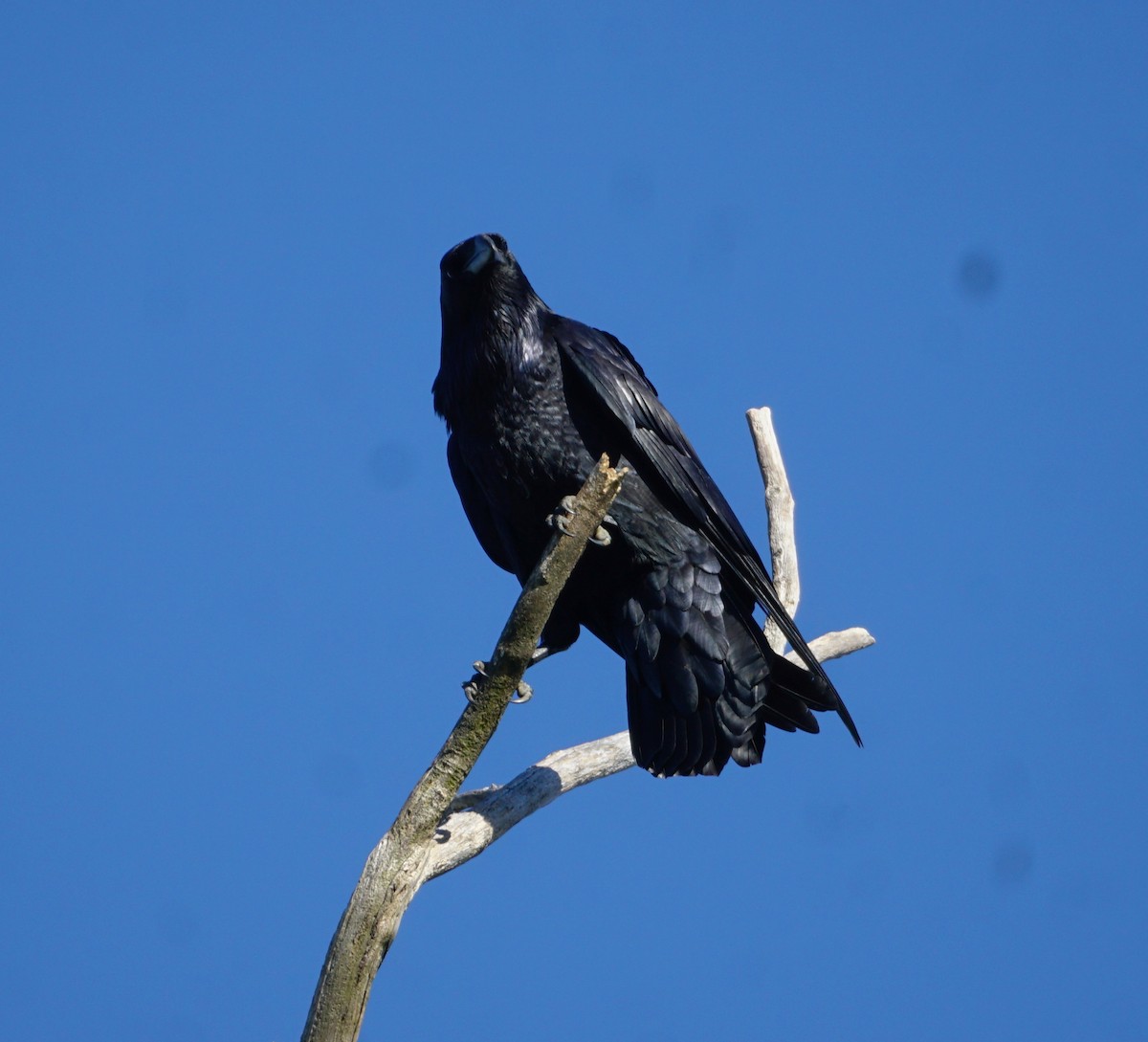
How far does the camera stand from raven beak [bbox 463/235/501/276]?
4996 mm

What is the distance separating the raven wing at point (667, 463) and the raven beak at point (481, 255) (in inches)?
16.6

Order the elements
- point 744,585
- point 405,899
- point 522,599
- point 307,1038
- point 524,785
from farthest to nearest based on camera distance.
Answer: point 744,585 → point 524,785 → point 522,599 → point 405,899 → point 307,1038

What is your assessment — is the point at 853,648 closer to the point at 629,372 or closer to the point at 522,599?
the point at 629,372

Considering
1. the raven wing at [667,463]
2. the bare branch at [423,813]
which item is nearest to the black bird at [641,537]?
the raven wing at [667,463]

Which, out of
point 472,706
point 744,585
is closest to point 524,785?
point 472,706

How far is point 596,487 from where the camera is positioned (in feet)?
12.5

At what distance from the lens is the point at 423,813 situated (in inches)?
144

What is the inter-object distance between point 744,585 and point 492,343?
1352 mm

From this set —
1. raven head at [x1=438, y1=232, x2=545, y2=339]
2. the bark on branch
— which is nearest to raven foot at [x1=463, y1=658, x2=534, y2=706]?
the bark on branch

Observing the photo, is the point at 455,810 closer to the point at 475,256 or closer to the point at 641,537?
the point at 641,537

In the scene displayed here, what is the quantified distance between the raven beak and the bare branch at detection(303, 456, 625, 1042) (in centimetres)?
152

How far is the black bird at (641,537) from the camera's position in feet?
15.6

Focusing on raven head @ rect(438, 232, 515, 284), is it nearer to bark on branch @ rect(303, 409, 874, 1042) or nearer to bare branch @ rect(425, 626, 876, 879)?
bark on branch @ rect(303, 409, 874, 1042)

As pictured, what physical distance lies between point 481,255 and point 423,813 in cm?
235
